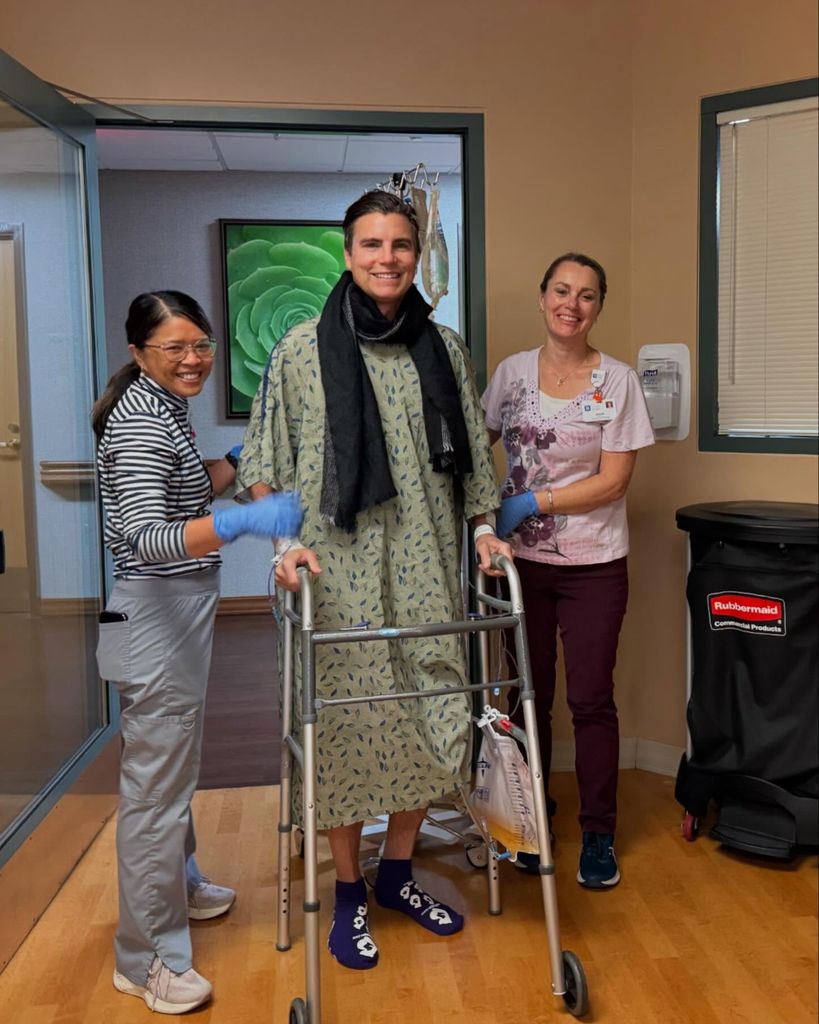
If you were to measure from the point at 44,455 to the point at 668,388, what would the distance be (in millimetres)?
1627

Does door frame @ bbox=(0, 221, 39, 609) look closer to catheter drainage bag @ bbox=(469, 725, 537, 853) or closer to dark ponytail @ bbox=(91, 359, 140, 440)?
dark ponytail @ bbox=(91, 359, 140, 440)

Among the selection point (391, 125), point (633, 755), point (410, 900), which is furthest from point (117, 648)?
point (633, 755)

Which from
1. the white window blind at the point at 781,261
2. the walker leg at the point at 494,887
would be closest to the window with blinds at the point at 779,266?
the white window blind at the point at 781,261

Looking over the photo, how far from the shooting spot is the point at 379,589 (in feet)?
6.49

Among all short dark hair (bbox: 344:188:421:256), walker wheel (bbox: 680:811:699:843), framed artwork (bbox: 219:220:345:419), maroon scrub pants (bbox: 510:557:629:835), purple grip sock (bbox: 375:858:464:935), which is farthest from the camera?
framed artwork (bbox: 219:220:345:419)

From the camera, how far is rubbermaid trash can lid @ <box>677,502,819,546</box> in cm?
197

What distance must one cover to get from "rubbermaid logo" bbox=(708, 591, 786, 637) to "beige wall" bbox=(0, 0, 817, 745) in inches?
13.0

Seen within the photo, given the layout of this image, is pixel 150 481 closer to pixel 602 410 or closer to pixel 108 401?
pixel 108 401

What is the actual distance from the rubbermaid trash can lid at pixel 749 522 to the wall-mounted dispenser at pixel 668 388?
330 mm

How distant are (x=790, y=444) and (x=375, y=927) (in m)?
1.65

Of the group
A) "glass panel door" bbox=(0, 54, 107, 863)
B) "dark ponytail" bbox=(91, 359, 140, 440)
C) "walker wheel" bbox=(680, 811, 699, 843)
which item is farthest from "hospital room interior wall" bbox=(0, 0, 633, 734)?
"walker wheel" bbox=(680, 811, 699, 843)

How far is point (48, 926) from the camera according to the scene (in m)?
2.17

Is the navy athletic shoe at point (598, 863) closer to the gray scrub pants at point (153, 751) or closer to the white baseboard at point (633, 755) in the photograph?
the white baseboard at point (633, 755)

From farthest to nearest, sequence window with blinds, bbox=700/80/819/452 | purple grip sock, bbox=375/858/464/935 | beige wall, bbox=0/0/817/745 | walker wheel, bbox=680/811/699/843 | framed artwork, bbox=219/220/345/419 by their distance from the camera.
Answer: framed artwork, bbox=219/220/345/419, beige wall, bbox=0/0/817/745, walker wheel, bbox=680/811/699/843, purple grip sock, bbox=375/858/464/935, window with blinds, bbox=700/80/819/452
